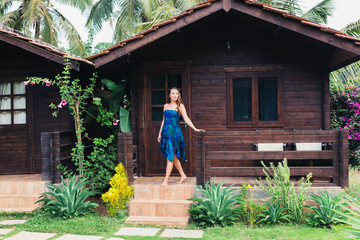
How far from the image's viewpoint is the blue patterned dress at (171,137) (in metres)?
6.27

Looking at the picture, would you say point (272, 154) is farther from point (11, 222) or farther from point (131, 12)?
point (131, 12)

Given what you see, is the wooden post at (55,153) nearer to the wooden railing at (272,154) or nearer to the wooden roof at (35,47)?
the wooden roof at (35,47)

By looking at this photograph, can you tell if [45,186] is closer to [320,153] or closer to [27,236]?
[27,236]

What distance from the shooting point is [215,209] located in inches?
216

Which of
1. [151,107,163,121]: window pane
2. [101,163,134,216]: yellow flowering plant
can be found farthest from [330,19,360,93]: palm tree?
[101,163,134,216]: yellow flowering plant

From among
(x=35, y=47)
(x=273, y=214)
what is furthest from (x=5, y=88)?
(x=273, y=214)

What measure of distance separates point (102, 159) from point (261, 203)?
133 inches

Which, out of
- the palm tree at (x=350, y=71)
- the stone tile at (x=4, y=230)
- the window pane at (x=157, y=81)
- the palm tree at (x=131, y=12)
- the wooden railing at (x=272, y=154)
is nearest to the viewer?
the stone tile at (x=4, y=230)

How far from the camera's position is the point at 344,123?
11320mm

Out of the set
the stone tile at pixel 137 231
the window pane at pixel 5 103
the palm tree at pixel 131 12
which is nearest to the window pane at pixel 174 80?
the stone tile at pixel 137 231

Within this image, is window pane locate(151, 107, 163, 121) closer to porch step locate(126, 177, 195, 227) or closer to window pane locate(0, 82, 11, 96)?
porch step locate(126, 177, 195, 227)

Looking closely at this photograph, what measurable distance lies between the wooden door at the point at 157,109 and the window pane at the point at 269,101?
5.29ft

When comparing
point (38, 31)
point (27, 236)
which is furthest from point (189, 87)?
point (38, 31)

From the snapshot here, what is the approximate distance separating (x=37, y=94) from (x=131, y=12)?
1194 centimetres
